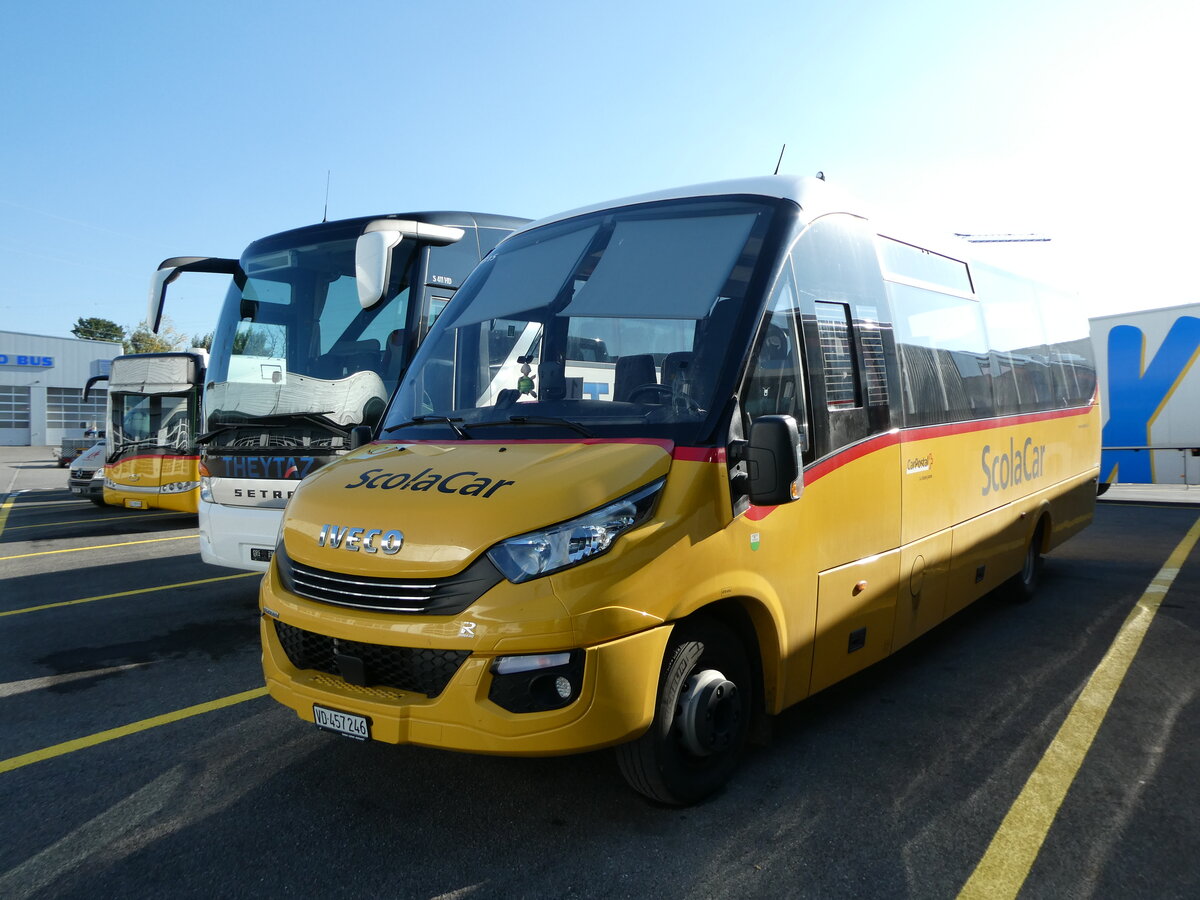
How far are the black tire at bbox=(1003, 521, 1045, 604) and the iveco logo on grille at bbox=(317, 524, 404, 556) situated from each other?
224 inches

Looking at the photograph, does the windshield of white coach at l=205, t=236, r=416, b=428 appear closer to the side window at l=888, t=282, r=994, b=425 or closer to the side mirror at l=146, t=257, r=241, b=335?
the side mirror at l=146, t=257, r=241, b=335

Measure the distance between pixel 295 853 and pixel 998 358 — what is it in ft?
19.0

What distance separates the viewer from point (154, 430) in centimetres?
1578

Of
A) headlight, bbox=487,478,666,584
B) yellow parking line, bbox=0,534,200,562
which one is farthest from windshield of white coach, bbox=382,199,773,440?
yellow parking line, bbox=0,534,200,562

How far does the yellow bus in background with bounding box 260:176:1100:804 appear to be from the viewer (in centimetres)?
292

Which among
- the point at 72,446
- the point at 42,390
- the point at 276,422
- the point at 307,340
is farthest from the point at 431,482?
the point at 42,390

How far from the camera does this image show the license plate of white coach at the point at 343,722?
3.08 meters

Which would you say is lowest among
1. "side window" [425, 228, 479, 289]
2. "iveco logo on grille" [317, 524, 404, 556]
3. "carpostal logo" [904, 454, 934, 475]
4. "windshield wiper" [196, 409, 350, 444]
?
"iveco logo on grille" [317, 524, 404, 556]

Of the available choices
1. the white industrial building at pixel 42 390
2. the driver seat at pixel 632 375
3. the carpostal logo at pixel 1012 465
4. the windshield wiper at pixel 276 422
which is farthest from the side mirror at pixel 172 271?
the white industrial building at pixel 42 390

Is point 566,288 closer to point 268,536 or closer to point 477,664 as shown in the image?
point 477,664

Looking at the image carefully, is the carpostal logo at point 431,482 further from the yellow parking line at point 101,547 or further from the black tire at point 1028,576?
the yellow parking line at point 101,547

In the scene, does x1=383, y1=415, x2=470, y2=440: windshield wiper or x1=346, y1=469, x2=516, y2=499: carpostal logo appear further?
x1=383, y1=415, x2=470, y2=440: windshield wiper

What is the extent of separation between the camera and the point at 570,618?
9.30 ft

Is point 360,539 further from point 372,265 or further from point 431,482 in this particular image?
point 372,265
